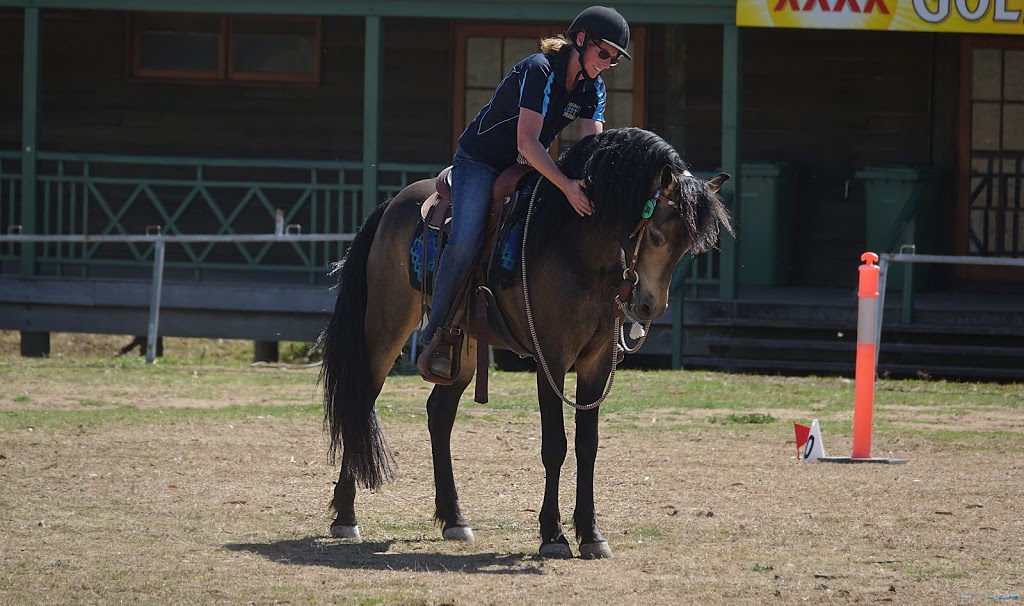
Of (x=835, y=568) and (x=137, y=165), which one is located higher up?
(x=137, y=165)

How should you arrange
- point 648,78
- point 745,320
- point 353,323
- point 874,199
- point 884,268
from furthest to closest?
1. point 648,78
2. point 874,199
3. point 745,320
4. point 884,268
5. point 353,323

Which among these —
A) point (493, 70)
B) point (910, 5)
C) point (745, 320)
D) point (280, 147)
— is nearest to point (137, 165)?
point (280, 147)

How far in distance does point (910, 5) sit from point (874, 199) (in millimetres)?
2280

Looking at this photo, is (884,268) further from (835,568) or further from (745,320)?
(835,568)

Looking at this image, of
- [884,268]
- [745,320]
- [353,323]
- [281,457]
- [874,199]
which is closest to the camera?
[353,323]

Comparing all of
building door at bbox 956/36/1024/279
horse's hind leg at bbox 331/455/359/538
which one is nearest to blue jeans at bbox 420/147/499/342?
horse's hind leg at bbox 331/455/359/538

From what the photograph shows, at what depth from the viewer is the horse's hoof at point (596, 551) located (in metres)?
6.76

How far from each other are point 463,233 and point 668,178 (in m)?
1.12

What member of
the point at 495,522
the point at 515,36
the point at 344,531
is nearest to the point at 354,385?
the point at 344,531

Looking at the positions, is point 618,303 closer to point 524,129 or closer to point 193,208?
point 524,129

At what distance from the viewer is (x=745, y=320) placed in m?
14.3

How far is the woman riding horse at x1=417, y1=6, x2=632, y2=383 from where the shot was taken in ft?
21.8

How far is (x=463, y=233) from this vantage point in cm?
706

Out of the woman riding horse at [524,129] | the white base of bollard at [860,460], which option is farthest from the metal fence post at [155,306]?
the woman riding horse at [524,129]
